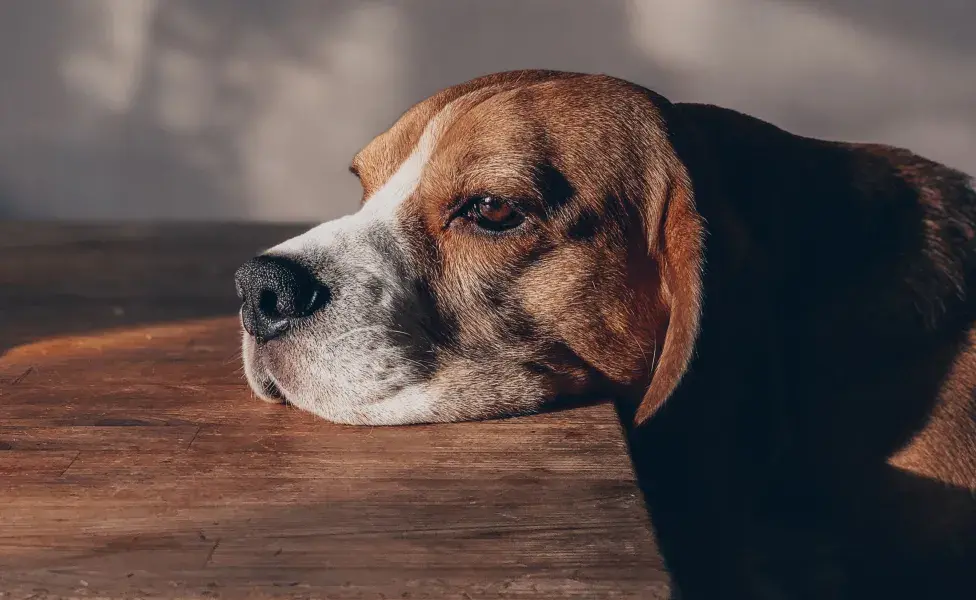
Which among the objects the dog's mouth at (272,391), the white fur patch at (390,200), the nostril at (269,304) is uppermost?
the white fur patch at (390,200)

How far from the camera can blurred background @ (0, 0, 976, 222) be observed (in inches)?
229

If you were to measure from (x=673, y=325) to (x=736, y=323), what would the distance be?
12 centimetres

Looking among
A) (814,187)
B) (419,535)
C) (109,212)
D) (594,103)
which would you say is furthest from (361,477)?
(109,212)

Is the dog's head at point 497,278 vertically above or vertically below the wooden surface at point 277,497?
above

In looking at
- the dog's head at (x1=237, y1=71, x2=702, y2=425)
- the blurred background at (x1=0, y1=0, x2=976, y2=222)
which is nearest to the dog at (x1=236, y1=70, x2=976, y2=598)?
the dog's head at (x1=237, y1=71, x2=702, y2=425)

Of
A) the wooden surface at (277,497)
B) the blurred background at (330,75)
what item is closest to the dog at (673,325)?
the wooden surface at (277,497)

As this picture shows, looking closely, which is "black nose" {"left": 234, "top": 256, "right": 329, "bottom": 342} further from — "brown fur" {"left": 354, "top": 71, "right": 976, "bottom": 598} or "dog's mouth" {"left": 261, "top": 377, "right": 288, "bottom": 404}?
"brown fur" {"left": 354, "top": 71, "right": 976, "bottom": 598}

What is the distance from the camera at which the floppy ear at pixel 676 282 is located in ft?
6.82

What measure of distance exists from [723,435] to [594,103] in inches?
29.2

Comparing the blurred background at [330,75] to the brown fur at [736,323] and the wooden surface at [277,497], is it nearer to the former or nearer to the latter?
the wooden surface at [277,497]

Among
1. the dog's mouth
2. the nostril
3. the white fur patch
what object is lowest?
the dog's mouth

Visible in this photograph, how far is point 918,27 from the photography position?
582 centimetres

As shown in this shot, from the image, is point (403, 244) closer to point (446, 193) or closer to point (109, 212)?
point (446, 193)

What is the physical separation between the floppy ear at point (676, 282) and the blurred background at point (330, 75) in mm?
3722
